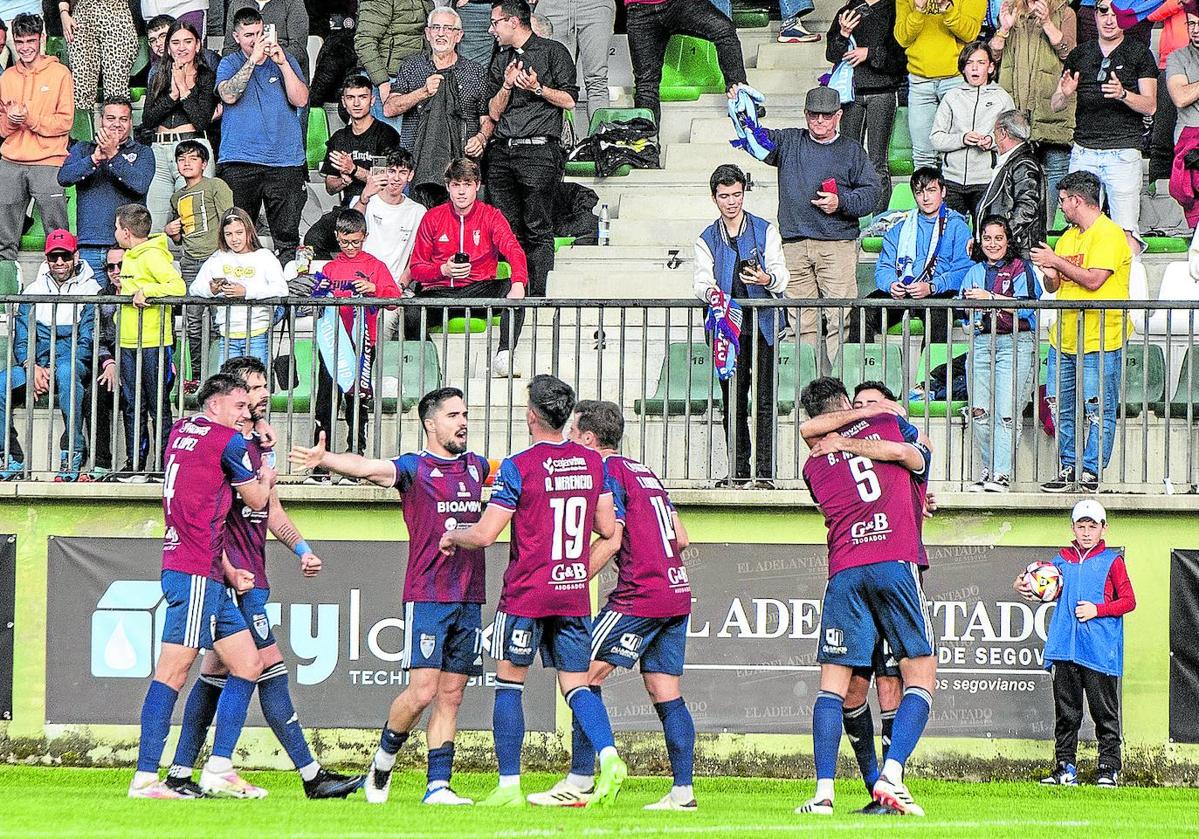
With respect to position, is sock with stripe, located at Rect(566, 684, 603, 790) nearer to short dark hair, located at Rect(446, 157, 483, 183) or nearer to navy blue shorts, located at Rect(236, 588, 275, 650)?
navy blue shorts, located at Rect(236, 588, 275, 650)

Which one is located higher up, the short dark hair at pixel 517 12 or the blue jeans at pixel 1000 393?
the short dark hair at pixel 517 12

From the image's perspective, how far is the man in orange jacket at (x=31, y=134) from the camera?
1530cm

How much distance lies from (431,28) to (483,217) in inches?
98.5

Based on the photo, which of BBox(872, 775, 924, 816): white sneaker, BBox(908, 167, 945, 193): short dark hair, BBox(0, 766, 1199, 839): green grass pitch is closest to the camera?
BBox(0, 766, 1199, 839): green grass pitch

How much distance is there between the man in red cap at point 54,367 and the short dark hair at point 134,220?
2.19ft

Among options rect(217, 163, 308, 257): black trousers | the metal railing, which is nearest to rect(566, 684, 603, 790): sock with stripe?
the metal railing

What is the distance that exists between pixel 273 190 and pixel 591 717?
6.99m

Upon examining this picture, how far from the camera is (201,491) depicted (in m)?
9.77

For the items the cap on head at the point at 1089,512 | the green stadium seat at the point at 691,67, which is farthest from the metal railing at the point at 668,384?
the green stadium seat at the point at 691,67

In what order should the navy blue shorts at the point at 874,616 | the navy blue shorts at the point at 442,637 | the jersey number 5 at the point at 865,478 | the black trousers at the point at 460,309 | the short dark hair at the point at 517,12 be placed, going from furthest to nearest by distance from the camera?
1. the short dark hair at the point at 517,12
2. the black trousers at the point at 460,309
3. the navy blue shorts at the point at 442,637
4. the jersey number 5 at the point at 865,478
5. the navy blue shorts at the point at 874,616

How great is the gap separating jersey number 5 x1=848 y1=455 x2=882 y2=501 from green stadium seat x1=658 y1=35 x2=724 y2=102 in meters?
7.89

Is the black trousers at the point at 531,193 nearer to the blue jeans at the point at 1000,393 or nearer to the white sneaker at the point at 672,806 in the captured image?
the blue jeans at the point at 1000,393

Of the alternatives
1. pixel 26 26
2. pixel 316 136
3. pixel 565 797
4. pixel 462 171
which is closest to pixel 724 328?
pixel 462 171

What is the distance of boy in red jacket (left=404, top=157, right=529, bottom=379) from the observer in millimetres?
13336
